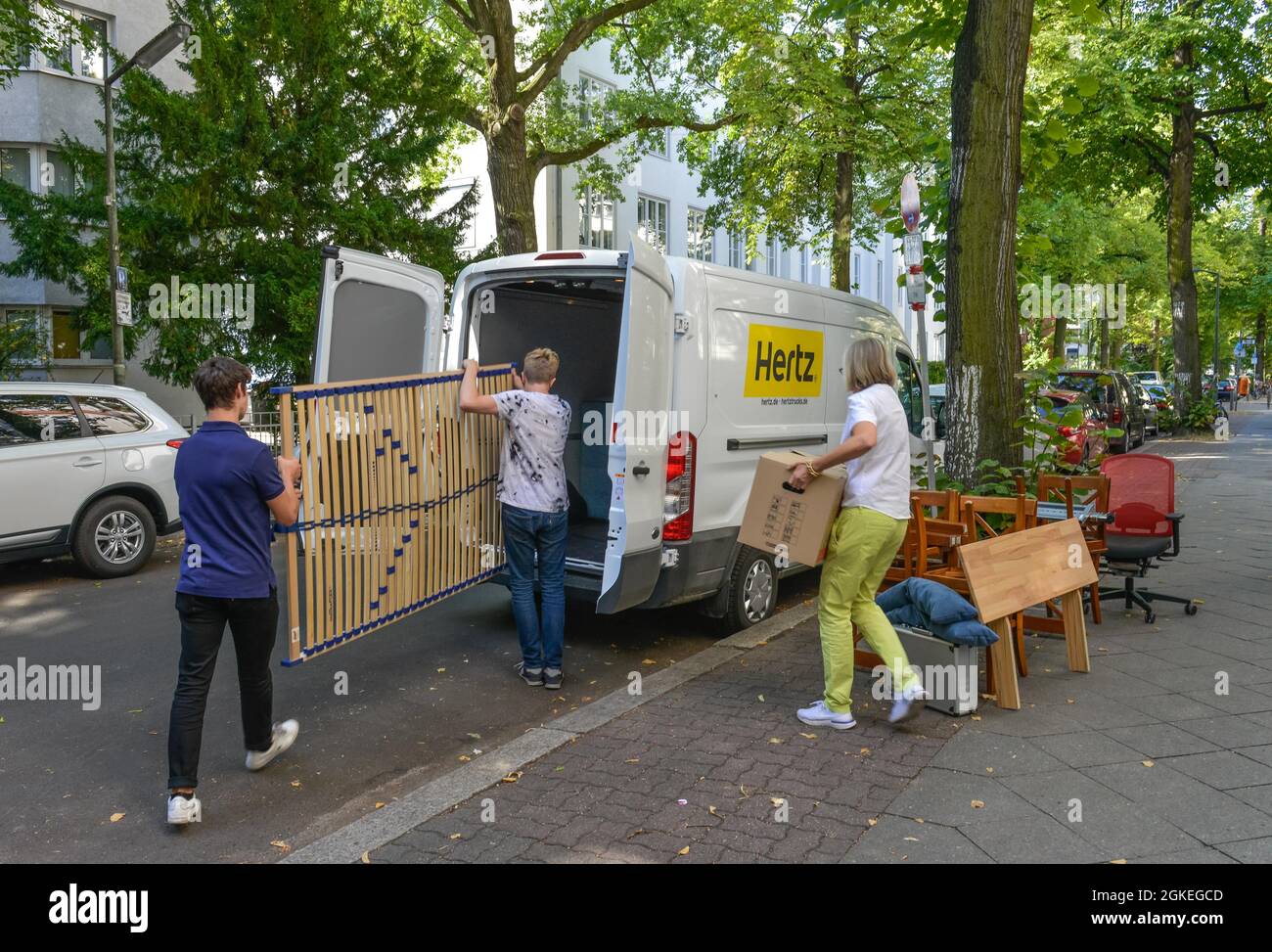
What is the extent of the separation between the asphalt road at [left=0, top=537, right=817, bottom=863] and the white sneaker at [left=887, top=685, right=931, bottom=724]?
1691mm

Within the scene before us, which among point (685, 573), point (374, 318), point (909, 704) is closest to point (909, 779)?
point (909, 704)

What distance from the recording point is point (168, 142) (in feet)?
48.0

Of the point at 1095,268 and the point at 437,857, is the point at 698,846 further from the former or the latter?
the point at 1095,268

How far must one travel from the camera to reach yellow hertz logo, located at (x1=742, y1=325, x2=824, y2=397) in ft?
22.2

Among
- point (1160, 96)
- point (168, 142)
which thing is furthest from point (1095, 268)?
point (168, 142)

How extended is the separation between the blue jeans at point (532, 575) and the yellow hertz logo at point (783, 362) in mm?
1691

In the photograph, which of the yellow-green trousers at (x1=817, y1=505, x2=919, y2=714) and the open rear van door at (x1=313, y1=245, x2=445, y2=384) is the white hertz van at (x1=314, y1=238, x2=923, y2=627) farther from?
the yellow-green trousers at (x1=817, y1=505, x2=919, y2=714)

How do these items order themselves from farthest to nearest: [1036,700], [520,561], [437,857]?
[520,561] < [1036,700] < [437,857]

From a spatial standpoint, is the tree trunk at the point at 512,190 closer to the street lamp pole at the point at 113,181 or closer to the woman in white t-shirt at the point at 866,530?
the street lamp pole at the point at 113,181

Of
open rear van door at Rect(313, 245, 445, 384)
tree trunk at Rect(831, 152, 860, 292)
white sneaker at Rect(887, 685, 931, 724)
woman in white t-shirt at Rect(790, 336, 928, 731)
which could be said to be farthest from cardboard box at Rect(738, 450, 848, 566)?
tree trunk at Rect(831, 152, 860, 292)

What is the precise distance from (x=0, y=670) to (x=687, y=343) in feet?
15.1

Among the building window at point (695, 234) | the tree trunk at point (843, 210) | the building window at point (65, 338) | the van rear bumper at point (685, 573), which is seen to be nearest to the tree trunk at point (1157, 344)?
the building window at point (695, 234)

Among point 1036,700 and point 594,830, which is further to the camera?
point 1036,700

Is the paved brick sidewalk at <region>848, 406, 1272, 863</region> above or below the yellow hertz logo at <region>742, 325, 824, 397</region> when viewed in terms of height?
below
